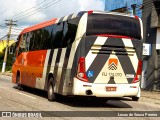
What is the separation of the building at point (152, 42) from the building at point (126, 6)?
3.68 ft

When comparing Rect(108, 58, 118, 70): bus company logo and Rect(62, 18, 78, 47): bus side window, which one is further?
Rect(62, 18, 78, 47): bus side window

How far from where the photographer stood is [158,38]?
95.0ft

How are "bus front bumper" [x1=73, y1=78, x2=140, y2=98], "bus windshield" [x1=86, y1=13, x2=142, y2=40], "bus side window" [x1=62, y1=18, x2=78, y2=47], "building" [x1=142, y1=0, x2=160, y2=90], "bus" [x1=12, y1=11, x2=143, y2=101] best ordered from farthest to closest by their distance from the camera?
"building" [x1=142, y1=0, x2=160, y2=90], "bus side window" [x1=62, y1=18, x2=78, y2=47], "bus windshield" [x1=86, y1=13, x2=142, y2=40], "bus" [x1=12, y1=11, x2=143, y2=101], "bus front bumper" [x1=73, y1=78, x2=140, y2=98]

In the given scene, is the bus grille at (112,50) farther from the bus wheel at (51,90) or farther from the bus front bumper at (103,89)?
the bus wheel at (51,90)

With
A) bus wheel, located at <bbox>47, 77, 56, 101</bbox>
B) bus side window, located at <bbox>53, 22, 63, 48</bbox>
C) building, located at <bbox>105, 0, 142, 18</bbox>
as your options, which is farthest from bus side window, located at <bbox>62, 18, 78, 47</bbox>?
building, located at <bbox>105, 0, 142, 18</bbox>

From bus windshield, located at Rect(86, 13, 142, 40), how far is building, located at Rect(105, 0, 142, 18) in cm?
1640

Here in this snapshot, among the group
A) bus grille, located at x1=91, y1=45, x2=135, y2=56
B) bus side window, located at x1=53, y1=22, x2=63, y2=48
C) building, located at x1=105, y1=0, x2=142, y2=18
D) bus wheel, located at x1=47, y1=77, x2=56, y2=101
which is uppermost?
building, located at x1=105, y1=0, x2=142, y2=18

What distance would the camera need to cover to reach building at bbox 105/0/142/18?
31906 millimetres

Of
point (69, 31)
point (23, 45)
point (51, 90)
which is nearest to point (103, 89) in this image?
point (69, 31)

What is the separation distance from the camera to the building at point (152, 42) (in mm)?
28953

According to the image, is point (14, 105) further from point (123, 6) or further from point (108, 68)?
point (123, 6)

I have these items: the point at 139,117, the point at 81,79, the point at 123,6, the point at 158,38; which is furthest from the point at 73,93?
the point at 123,6

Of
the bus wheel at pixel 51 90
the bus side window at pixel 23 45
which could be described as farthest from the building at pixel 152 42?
the bus wheel at pixel 51 90

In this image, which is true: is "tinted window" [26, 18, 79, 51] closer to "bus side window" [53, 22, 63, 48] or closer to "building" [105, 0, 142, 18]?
"bus side window" [53, 22, 63, 48]
